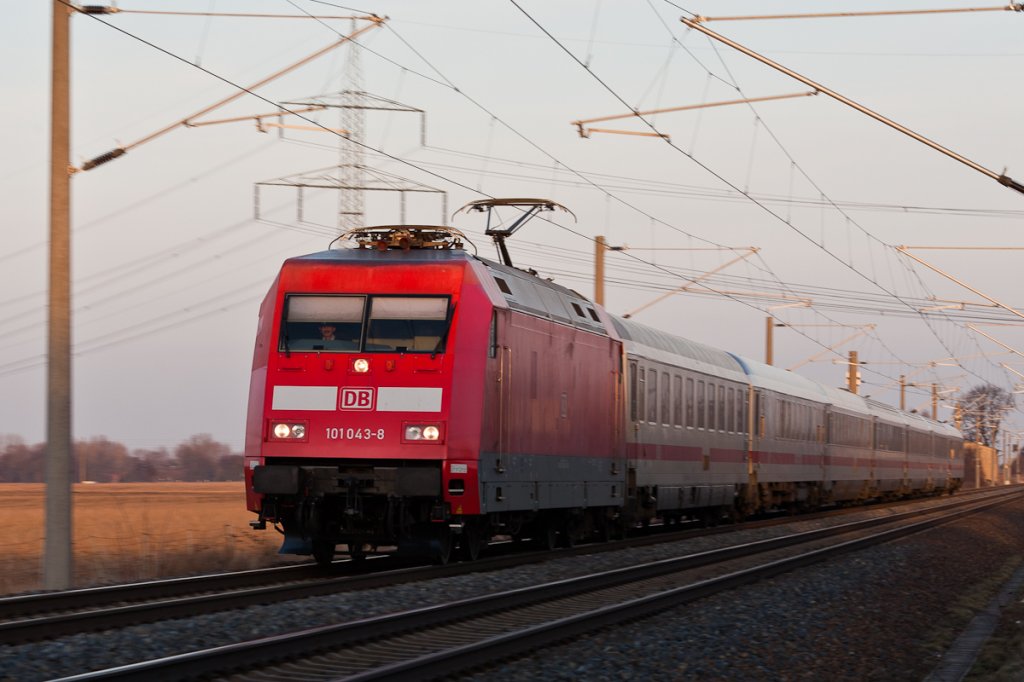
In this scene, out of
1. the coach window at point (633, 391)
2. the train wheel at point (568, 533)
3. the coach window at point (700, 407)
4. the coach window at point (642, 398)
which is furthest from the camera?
the coach window at point (700, 407)

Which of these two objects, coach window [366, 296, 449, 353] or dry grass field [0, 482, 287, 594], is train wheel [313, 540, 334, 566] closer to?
dry grass field [0, 482, 287, 594]

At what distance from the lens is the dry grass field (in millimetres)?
16609

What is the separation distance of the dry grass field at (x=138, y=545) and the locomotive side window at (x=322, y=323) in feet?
10.7

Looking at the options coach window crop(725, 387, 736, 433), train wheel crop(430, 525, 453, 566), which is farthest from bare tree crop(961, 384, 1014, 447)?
train wheel crop(430, 525, 453, 566)

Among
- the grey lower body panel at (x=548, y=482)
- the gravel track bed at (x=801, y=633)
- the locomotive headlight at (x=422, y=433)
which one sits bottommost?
the gravel track bed at (x=801, y=633)

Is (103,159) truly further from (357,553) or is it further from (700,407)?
(700,407)

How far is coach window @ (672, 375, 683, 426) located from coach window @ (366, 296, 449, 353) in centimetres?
1038

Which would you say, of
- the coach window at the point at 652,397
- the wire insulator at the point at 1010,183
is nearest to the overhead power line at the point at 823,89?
the wire insulator at the point at 1010,183

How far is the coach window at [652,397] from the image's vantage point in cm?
2366

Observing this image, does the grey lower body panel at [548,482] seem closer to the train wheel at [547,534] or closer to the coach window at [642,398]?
the train wheel at [547,534]

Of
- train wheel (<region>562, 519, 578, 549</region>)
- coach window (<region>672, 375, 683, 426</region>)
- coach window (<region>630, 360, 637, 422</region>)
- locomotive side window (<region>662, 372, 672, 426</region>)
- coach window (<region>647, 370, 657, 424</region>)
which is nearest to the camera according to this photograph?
train wheel (<region>562, 519, 578, 549</region>)

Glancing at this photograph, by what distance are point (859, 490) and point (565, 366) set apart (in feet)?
97.1

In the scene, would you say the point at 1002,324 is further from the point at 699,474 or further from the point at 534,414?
the point at 534,414

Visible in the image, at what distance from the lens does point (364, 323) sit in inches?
628
